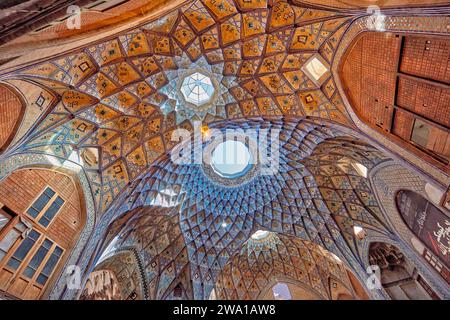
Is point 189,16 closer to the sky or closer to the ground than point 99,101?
closer to the sky

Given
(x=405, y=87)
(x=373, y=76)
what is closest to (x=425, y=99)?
(x=405, y=87)

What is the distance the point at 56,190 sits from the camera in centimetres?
736

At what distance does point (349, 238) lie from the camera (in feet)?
38.3

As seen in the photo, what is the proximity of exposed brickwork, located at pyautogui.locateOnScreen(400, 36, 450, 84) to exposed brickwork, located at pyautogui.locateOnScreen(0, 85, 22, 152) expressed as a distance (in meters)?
9.74

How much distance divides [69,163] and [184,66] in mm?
5295

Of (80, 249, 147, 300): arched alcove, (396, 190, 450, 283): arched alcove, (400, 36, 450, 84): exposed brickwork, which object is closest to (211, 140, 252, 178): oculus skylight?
(80, 249, 147, 300): arched alcove

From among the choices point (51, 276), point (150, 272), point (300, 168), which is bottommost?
point (51, 276)

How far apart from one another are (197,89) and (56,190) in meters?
6.52

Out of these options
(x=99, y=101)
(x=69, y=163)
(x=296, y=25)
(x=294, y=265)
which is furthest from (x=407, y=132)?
(x=294, y=265)

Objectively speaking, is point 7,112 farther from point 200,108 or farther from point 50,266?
point 200,108

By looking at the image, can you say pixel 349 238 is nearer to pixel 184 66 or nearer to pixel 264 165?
pixel 264 165

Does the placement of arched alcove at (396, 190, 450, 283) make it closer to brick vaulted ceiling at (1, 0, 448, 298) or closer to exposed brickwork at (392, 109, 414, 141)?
brick vaulted ceiling at (1, 0, 448, 298)

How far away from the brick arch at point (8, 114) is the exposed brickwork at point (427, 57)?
971 cm

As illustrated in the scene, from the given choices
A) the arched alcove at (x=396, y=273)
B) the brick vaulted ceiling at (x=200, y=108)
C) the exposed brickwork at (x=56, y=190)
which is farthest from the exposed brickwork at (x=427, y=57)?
the exposed brickwork at (x=56, y=190)
